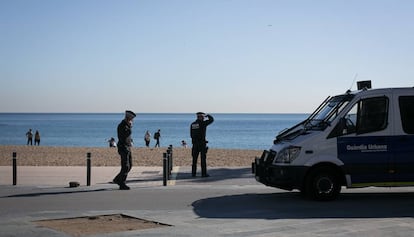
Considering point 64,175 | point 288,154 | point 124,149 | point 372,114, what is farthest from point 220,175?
point 372,114

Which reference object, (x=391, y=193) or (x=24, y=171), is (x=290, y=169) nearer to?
(x=391, y=193)

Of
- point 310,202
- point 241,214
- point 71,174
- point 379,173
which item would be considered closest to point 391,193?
point 379,173

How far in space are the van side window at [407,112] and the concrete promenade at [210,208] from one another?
58.5 inches

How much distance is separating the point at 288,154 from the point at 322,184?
0.90 m

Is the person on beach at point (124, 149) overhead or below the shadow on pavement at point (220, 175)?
overhead

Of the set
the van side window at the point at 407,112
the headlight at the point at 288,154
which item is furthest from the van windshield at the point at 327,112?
the van side window at the point at 407,112

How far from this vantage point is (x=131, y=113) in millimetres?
15086

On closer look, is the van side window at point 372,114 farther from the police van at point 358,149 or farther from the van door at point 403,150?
the van door at point 403,150

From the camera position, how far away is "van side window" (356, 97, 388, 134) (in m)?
12.2

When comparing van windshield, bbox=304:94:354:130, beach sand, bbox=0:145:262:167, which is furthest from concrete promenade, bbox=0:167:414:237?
beach sand, bbox=0:145:262:167

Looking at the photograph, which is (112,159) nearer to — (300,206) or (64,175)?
(64,175)

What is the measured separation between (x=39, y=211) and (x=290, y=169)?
4.90 meters

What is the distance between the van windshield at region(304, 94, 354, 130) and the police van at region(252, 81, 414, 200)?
3 centimetres

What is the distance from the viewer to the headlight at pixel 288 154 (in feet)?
40.0
